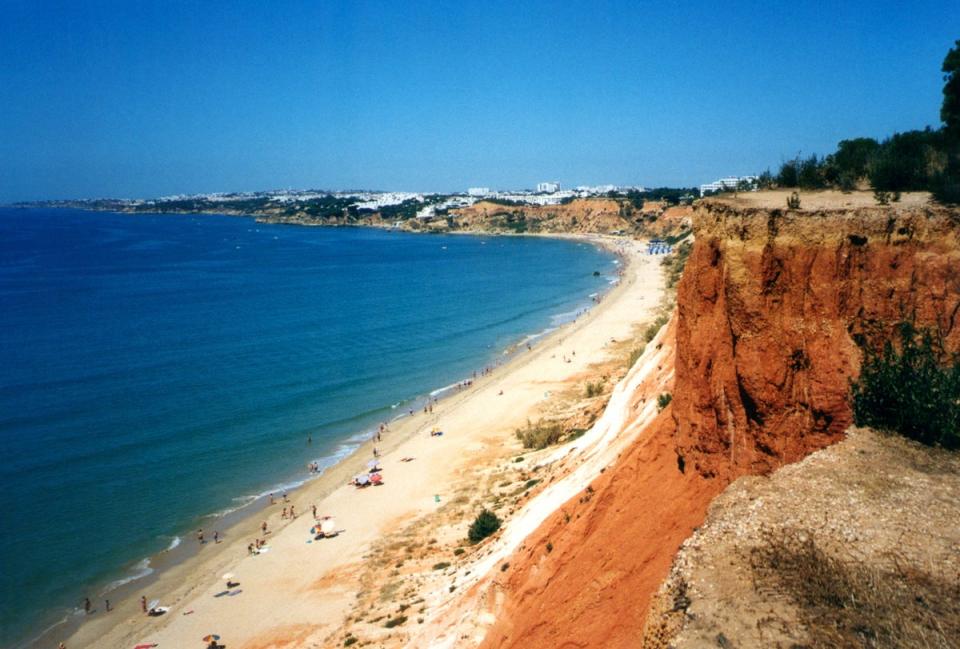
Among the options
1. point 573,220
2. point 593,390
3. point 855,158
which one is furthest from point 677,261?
point 573,220

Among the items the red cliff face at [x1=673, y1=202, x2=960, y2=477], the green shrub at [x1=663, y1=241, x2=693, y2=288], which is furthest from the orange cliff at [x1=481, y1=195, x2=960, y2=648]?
the green shrub at [x1=663, y1=241, x2=693, y2=288]

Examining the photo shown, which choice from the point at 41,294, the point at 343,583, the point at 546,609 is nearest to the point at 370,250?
the point at 41,294

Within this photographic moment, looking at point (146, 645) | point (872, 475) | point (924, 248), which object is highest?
point (924, 248)

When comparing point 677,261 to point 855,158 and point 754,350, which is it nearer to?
point 855,158

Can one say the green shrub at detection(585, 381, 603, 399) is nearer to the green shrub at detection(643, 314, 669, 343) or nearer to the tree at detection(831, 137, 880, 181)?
the green shrub at detection(643, 314, 669, 343)

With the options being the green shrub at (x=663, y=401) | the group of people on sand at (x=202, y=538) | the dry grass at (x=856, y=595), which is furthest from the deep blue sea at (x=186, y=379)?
the dry grass at (x=856, y=595)

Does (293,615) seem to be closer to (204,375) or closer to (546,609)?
(546,609)
